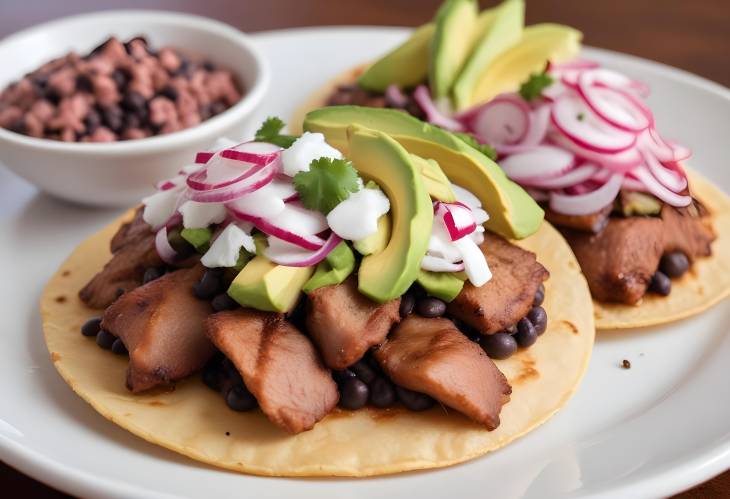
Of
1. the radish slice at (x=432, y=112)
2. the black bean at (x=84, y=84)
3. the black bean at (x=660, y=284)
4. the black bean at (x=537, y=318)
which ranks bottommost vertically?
the black bean at (x=660, y=284)

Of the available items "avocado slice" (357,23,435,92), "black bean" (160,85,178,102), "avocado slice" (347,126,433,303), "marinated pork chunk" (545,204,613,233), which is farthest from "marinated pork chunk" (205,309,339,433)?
"avocado slice" (357,23,435,92)

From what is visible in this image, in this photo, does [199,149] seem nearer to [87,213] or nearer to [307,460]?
[87,213]

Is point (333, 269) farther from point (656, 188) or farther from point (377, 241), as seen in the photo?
point (656, 188)

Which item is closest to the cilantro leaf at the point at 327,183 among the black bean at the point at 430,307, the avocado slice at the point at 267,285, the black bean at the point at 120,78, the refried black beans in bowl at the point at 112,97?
the avocado slice at the point at 267,285

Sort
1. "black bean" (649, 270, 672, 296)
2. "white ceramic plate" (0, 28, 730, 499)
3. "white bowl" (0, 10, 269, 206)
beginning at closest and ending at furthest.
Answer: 1. "white ceramic plate" (0, 28, 730, 499)
2. "black bean" (649, 270, 672, 296)
3. "white bowl" (0, 10, 269, 206)

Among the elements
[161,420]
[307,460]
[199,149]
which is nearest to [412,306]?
[307,460]

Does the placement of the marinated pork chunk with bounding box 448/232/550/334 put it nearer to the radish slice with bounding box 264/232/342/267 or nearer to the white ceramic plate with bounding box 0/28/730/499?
the white ceramic plate with bounding box 0/28/730/499

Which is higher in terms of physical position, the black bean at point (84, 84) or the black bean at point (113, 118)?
the black bean at point (84, 84)

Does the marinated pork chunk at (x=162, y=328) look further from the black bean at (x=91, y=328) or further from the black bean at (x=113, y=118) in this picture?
the black bean at (x=113, y=118)
